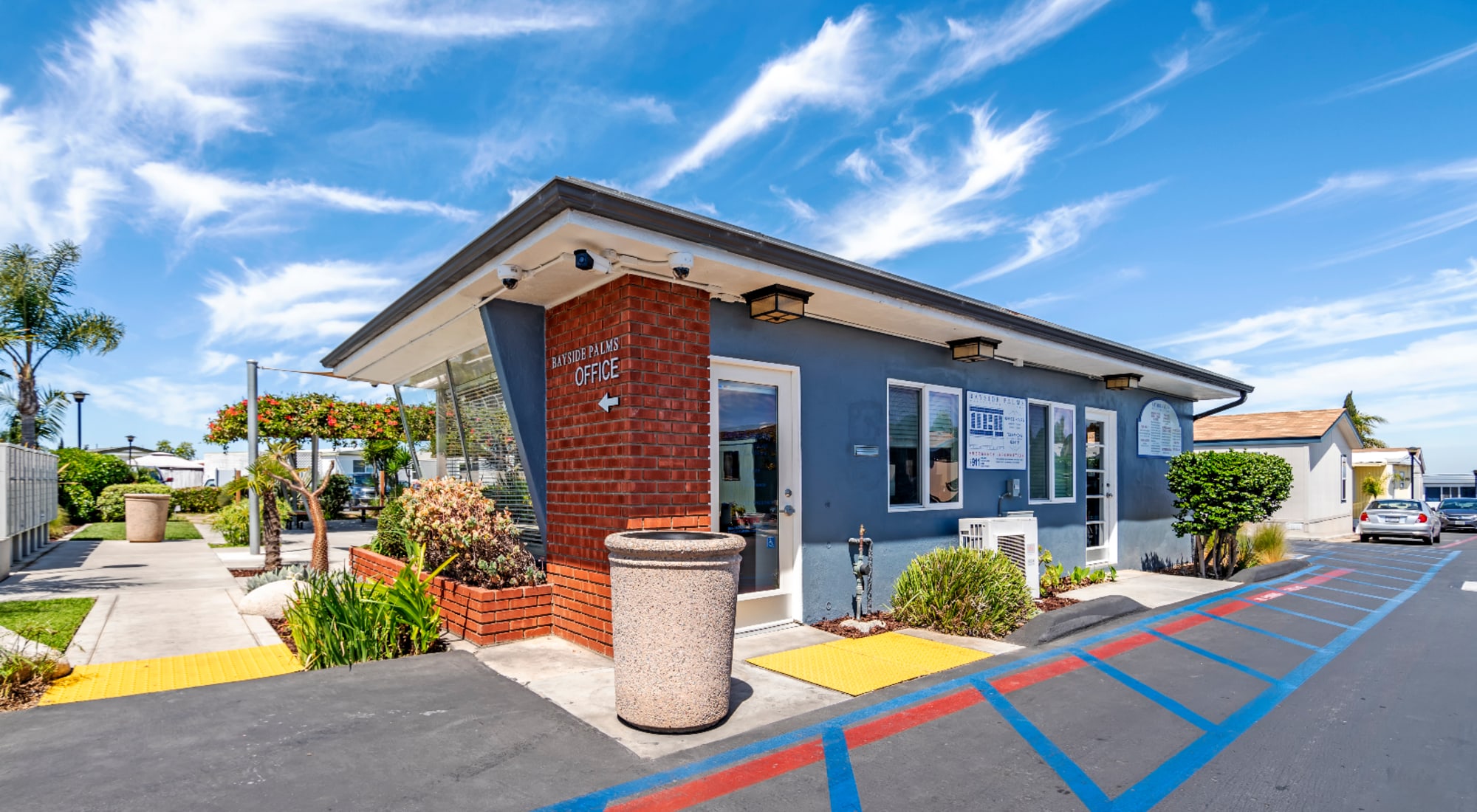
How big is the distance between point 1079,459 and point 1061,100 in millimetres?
5025

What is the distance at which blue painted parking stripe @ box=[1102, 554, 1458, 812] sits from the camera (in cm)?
363

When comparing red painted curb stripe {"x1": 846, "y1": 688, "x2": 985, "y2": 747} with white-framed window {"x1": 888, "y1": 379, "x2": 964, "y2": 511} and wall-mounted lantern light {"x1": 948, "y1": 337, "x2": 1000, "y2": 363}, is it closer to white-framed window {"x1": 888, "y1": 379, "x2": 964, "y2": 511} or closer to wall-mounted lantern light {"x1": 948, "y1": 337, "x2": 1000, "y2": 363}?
white-framed window {"x1": 888, "y1": 379, "x2": 964, "y2": 511}

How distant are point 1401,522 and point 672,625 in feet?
88.1

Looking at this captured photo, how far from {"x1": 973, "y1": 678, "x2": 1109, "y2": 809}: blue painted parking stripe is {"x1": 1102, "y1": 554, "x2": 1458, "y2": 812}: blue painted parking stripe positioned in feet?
0.33

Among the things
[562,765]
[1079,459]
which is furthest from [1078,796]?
[1079,459]

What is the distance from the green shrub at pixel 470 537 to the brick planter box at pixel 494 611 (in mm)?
158

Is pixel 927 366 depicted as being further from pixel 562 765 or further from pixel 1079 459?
pixel 562 765

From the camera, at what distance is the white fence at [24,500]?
9992mm

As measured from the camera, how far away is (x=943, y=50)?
9.26 meters

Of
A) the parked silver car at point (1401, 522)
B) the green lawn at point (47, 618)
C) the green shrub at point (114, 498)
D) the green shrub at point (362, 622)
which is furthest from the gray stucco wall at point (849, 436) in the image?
the green shrub at point (114, 498)

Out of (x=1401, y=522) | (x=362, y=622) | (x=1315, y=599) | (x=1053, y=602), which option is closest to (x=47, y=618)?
(x=362, y=622)

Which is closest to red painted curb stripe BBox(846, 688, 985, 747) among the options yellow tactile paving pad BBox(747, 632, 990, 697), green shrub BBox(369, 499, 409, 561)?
yellow tactile paving pad BBox(747, 632, 990, 697)

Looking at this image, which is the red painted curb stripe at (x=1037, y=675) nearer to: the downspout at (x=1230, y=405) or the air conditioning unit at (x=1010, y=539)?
the air conditioning unit at (x=1010, y=539)

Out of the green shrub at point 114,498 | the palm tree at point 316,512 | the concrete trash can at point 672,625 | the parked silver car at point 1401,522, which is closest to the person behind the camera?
the concrete trash can at point 672,625
